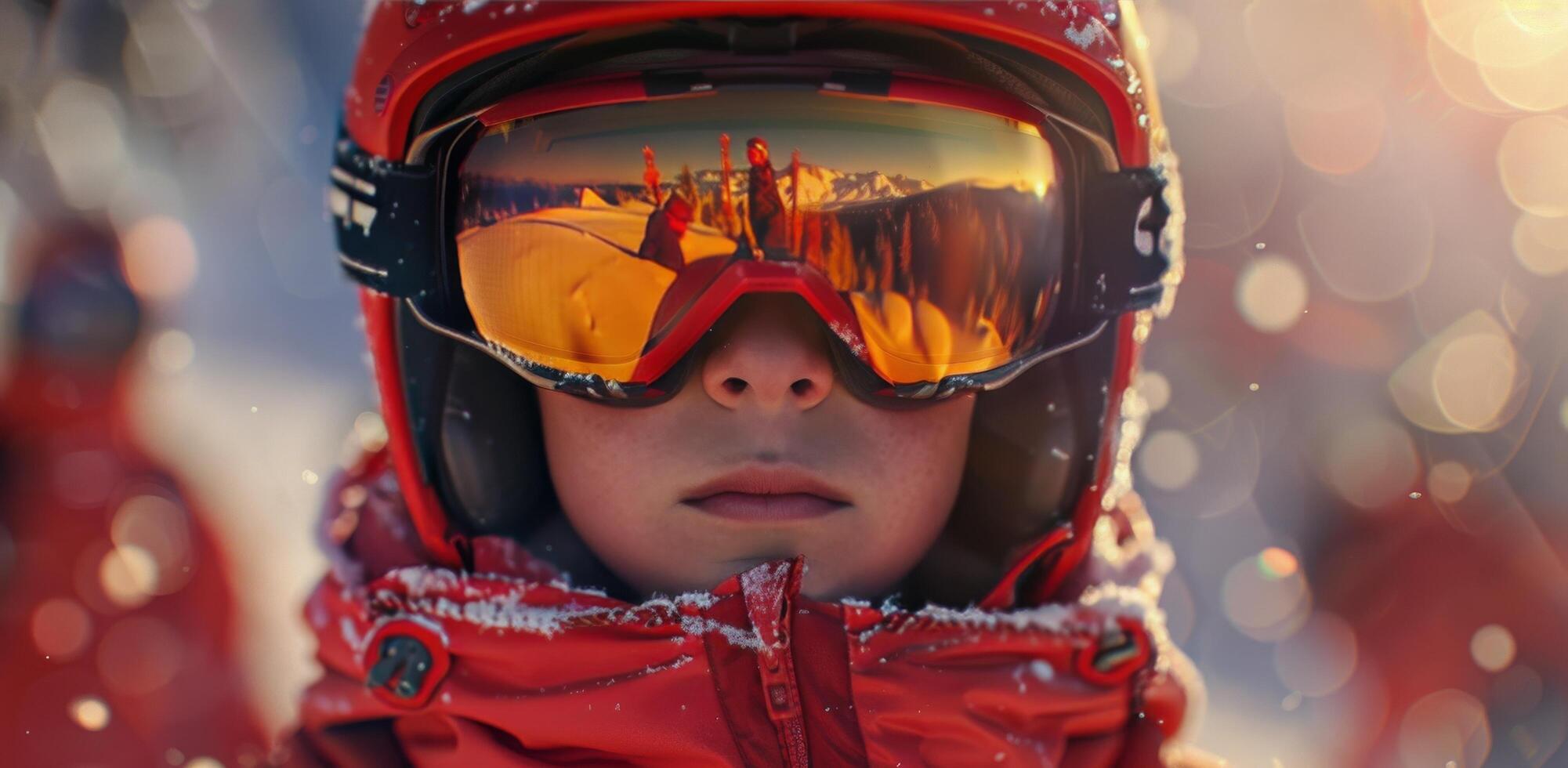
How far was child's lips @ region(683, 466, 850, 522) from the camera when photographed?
1.30m

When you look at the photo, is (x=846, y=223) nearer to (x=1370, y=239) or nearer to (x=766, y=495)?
(x=766, y=495)

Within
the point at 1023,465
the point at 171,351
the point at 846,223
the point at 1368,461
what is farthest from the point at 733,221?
the point at 1368,461

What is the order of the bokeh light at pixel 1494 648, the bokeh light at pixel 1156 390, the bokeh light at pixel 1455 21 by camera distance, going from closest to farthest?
1. the bokeh light at pixel 1455 21
2. the bokeh light at pixel 1494 648
3. the bokeh light at pixel 1156 390

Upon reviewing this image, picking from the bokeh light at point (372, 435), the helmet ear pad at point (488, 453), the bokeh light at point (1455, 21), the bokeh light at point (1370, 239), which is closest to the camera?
the helmet ear pad at point (488, 453)

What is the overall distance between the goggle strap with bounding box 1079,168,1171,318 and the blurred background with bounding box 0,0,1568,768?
4.15 ft

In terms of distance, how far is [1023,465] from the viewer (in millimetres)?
1580

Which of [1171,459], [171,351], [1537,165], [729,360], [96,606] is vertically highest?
[1537,165]

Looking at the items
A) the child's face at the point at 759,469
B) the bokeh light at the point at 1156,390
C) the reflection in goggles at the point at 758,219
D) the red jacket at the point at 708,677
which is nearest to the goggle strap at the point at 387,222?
the reflection in goggles at the point at 758,219

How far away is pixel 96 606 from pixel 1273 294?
10.7ft

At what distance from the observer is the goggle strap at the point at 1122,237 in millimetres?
1463

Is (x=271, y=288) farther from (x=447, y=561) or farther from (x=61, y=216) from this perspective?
(x=447, y=561)

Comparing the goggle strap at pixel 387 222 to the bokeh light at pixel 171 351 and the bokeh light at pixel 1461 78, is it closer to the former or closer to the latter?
the bokeh light at pixel 171 351

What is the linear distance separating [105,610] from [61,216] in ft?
3.10

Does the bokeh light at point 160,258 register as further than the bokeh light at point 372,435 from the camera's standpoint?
Yes
